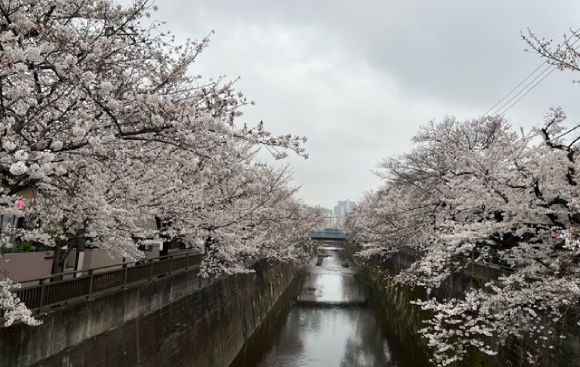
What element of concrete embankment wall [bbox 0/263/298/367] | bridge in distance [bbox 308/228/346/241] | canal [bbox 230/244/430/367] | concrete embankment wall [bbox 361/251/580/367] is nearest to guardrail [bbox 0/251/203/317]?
concrete embankment wall [bbox 0/263/298/367]

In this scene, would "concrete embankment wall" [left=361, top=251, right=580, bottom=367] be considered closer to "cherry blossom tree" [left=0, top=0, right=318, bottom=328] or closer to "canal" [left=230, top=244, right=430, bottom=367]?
"canal" [left=230, top=244, right=430, bottom=367]

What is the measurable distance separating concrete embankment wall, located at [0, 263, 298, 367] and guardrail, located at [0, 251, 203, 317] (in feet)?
0.93

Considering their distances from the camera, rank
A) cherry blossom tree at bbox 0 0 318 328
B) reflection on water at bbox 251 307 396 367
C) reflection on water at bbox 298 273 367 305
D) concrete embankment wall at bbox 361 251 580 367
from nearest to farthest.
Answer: cherry blossom tree at bbox 0 0 318 328 → concrete embankment wall at bbox 361 251 580 367 → reflection on water at bbox 251 307 396 367 → reflection on water at bbox 298 273 367 305

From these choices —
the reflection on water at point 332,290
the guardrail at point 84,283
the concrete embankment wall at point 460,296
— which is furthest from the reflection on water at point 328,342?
the guardrail at point 84,283

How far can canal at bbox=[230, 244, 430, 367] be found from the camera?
69.7 ft

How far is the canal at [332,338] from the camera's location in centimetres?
2123

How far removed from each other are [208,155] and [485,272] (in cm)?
1558

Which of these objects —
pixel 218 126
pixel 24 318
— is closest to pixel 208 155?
pixel 218 126

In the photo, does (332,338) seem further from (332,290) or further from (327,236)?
(327,236)

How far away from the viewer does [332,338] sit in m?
26.0

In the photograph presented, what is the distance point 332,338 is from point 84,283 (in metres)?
19.4

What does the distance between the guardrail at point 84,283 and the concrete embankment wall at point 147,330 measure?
0.28m

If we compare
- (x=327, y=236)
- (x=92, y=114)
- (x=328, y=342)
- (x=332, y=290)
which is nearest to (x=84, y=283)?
(x=92, y=114)

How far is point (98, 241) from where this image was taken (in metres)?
11.7
